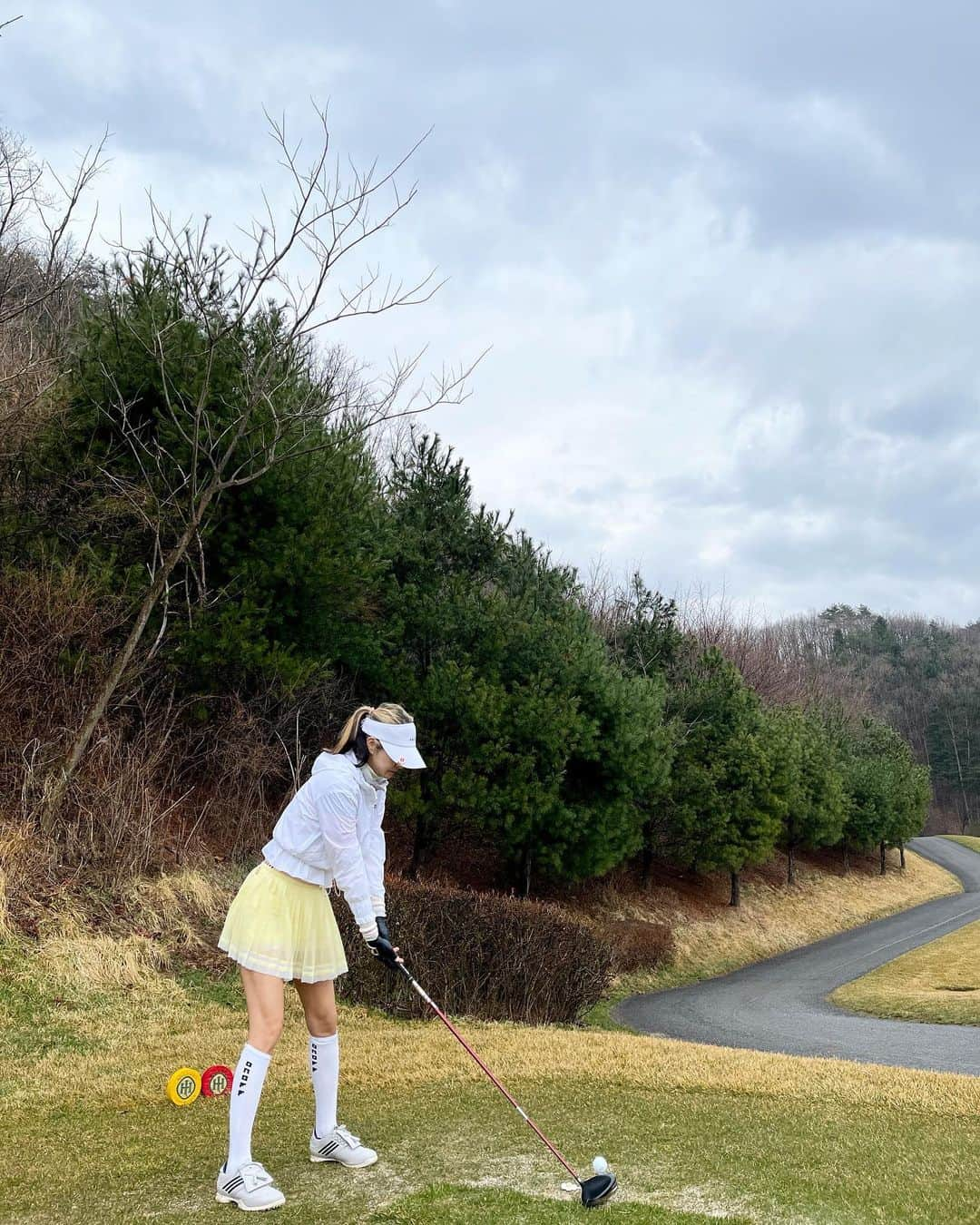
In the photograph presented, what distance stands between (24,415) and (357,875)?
1373 centimetres

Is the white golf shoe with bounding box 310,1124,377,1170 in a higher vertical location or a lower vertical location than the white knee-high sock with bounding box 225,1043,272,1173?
lower

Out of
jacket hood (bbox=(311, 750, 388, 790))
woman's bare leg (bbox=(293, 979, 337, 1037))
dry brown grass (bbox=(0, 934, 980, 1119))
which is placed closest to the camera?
jacket hood (bbox=(311, 750, 388, 790))

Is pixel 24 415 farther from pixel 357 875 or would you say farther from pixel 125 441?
pixel 357 875

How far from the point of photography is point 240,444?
15.5 meters

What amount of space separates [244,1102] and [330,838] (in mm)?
1098

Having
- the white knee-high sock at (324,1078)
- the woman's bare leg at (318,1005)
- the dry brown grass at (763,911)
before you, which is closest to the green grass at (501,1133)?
the white knee-high sock at (324,1078)

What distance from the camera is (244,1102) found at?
410cm

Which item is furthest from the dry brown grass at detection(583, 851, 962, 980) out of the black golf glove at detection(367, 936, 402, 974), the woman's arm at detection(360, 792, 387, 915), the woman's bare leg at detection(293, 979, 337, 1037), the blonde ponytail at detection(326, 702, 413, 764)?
the blonde ponytail at detection(326, 702, 413, 764)

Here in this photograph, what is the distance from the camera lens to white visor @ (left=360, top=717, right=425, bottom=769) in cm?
439

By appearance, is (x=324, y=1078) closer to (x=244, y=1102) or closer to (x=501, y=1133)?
(x=244, y=1102)

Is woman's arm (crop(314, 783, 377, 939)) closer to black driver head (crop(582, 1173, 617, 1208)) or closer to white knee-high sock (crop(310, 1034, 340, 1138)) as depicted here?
white knee-high sock (crop(310, 1034, 340, 1138))

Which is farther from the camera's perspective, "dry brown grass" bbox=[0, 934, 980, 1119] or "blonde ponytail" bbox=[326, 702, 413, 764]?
"dry brown grass" bbox=[0, 934, 980, 1119]

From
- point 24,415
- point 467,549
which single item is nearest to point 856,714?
point 467,549

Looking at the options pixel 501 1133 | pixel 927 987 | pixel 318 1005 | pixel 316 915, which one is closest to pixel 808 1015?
pixel 927 987
